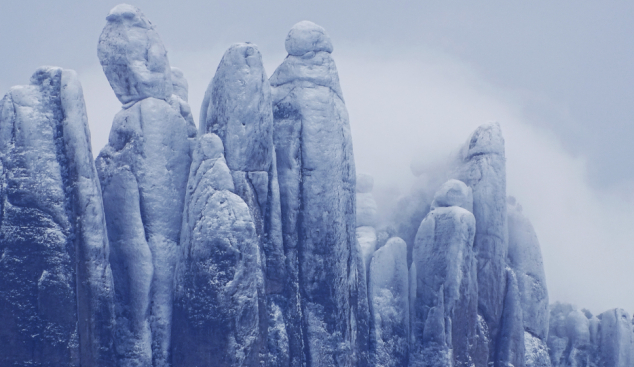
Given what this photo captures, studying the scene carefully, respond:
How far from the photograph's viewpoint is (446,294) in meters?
17.3

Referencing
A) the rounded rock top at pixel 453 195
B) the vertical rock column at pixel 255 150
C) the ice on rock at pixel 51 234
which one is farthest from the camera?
the rounded rock top at pixel 453 195

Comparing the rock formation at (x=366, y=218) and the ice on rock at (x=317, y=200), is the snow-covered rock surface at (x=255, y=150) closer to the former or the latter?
the ice on rock at (x=317, y=200)

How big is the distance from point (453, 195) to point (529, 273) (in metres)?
3.10

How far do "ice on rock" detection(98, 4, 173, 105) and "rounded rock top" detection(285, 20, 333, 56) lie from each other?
2720 millimetres

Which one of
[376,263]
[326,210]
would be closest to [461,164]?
[376,263]

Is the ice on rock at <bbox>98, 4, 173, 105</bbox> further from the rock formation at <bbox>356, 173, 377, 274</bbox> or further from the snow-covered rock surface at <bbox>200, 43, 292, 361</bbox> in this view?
the rock formation at <bbox>356, 173, 377, 274</bbox>

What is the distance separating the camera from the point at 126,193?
14961 millimetres

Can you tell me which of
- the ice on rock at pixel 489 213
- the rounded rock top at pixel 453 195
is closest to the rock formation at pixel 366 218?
the rounded rock top at pixel 453 195

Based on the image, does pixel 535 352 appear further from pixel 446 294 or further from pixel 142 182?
pixel 142 182

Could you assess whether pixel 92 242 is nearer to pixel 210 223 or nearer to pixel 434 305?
pixel 210 223

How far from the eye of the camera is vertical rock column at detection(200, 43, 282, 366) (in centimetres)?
1509

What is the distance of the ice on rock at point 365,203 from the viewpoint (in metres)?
19.5

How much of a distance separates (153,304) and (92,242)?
1727 mm

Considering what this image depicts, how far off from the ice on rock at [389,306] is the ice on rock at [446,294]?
0.23 meters
